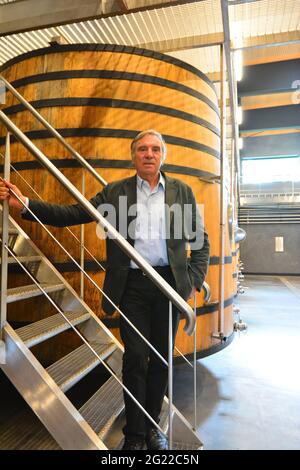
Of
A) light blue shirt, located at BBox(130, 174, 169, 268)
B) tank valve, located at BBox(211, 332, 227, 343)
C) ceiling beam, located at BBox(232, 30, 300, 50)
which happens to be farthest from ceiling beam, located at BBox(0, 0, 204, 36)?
tank valve, located at BBox(211, 332, 227, 343)

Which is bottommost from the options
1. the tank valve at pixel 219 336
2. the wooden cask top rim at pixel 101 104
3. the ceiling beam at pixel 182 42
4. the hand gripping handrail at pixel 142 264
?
the tank valve at pixel 219 336

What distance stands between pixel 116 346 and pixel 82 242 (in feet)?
2.41

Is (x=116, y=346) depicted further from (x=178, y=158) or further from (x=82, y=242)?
(x=178, y=158)

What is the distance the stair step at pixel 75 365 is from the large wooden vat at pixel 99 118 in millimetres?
290

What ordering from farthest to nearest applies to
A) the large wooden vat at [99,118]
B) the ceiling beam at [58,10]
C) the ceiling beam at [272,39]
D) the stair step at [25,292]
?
the ceiling beam at [272,39]
the ceiling beam at [58,10]
the large wooden vat at [99,118]
the stair step at [25,292]

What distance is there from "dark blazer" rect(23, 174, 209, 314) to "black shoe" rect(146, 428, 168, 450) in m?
0.59

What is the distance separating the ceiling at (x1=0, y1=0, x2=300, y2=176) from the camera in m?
3.44

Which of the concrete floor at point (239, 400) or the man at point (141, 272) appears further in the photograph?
the concrete floor at point (239, 400)

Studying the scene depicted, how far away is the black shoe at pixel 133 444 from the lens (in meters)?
1.41

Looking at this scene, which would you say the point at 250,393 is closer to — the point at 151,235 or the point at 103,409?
the point at 103,409

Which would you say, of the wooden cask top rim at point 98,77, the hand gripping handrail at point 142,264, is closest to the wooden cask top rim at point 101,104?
the wooden cask top rim at point 98,77

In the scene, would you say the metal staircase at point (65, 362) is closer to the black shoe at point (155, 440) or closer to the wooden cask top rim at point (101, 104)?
the black shoe at point (155, 440)

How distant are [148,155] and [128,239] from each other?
0.41 metres
